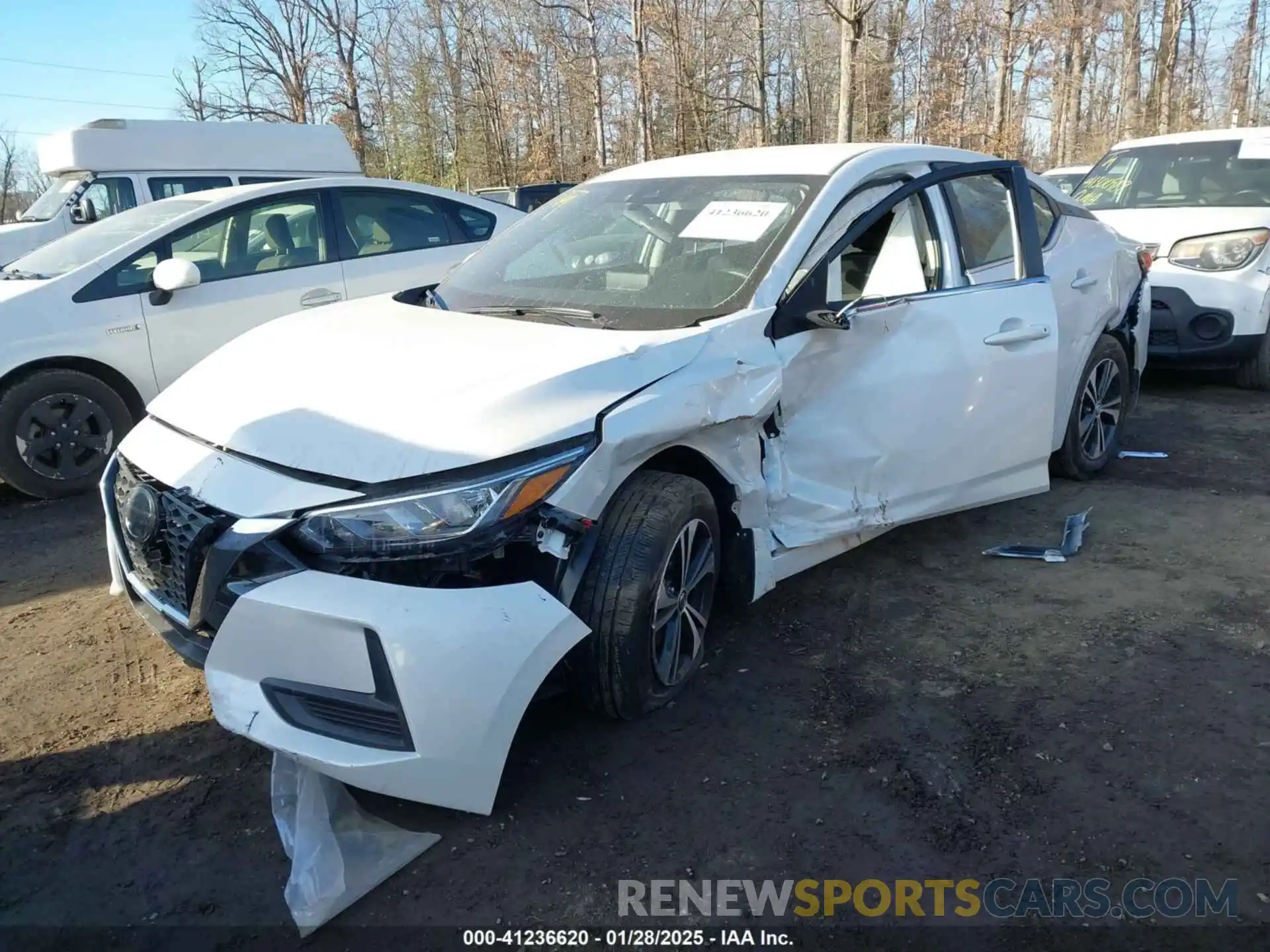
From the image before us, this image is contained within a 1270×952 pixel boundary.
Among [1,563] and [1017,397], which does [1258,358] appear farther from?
[1,563]

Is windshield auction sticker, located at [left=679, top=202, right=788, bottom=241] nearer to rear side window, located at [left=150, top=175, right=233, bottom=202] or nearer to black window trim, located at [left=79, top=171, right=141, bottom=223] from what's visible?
rear side window, located at [left=150, top=175, right=233, bottom=202]

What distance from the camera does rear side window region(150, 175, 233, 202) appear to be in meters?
11.0

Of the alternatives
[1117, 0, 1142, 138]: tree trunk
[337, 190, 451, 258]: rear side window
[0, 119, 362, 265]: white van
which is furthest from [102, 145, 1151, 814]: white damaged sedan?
[1117, 0, 1142, 138]: tree trunk

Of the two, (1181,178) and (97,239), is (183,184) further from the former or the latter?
(1181,178)

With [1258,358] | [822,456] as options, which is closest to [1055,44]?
[1258,358]

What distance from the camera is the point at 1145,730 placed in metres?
2.84

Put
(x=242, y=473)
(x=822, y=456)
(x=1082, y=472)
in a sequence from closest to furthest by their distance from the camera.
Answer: (x=242, y=473) → (x=822, y=456) → (x=1082, y=472)

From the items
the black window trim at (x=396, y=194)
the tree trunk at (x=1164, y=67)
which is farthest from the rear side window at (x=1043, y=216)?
the tree trunk at (x=1164, y=67)

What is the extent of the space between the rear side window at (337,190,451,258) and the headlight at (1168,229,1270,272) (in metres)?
5.44

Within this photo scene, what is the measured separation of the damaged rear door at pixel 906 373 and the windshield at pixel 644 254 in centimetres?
21

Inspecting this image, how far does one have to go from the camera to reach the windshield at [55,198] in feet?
35.6

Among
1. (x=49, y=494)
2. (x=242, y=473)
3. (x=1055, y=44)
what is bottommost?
(x=49, y=494)

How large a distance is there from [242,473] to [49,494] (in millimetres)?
3490

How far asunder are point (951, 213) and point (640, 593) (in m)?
2.31
